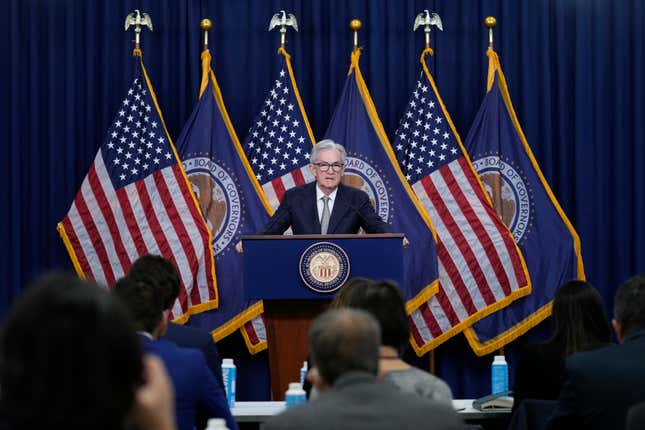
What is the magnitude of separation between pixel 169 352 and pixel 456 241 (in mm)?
Result: 5129

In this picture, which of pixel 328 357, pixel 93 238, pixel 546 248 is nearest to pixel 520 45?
pixel 546 248

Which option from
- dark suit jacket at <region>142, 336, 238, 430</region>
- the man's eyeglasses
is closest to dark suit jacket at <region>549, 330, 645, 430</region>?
dark suit jacket at <region>142, 336, 238, 430</region>

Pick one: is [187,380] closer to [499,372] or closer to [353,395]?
→ [353,395]

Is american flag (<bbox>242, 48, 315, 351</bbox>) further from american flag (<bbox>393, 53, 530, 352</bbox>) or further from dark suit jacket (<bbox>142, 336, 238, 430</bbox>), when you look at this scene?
dark suit jacket (<bbox>142, 336, 238, 430</bbox>)

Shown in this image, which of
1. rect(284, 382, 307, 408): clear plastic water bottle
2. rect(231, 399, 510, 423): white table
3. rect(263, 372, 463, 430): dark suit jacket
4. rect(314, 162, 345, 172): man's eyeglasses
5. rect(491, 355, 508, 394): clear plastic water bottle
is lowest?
rect(231, 399, 510, 423): white table

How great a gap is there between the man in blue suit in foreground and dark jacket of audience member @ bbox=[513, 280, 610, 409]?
59.2 inches

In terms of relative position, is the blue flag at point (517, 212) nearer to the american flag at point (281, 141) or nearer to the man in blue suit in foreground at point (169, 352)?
the american flag at point (281, 141)

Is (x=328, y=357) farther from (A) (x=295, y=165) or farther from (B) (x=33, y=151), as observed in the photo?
(B) (x=33, y=151)

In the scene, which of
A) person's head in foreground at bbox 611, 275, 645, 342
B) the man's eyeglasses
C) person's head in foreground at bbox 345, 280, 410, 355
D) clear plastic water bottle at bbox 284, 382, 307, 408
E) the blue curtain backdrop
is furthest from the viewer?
the blue curtain backdrop

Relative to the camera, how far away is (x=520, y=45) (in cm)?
873

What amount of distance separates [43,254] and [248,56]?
7.68 ft

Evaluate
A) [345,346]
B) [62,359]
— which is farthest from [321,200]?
[62,359]

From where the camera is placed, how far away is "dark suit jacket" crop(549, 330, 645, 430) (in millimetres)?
3363

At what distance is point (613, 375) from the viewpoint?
338cm
